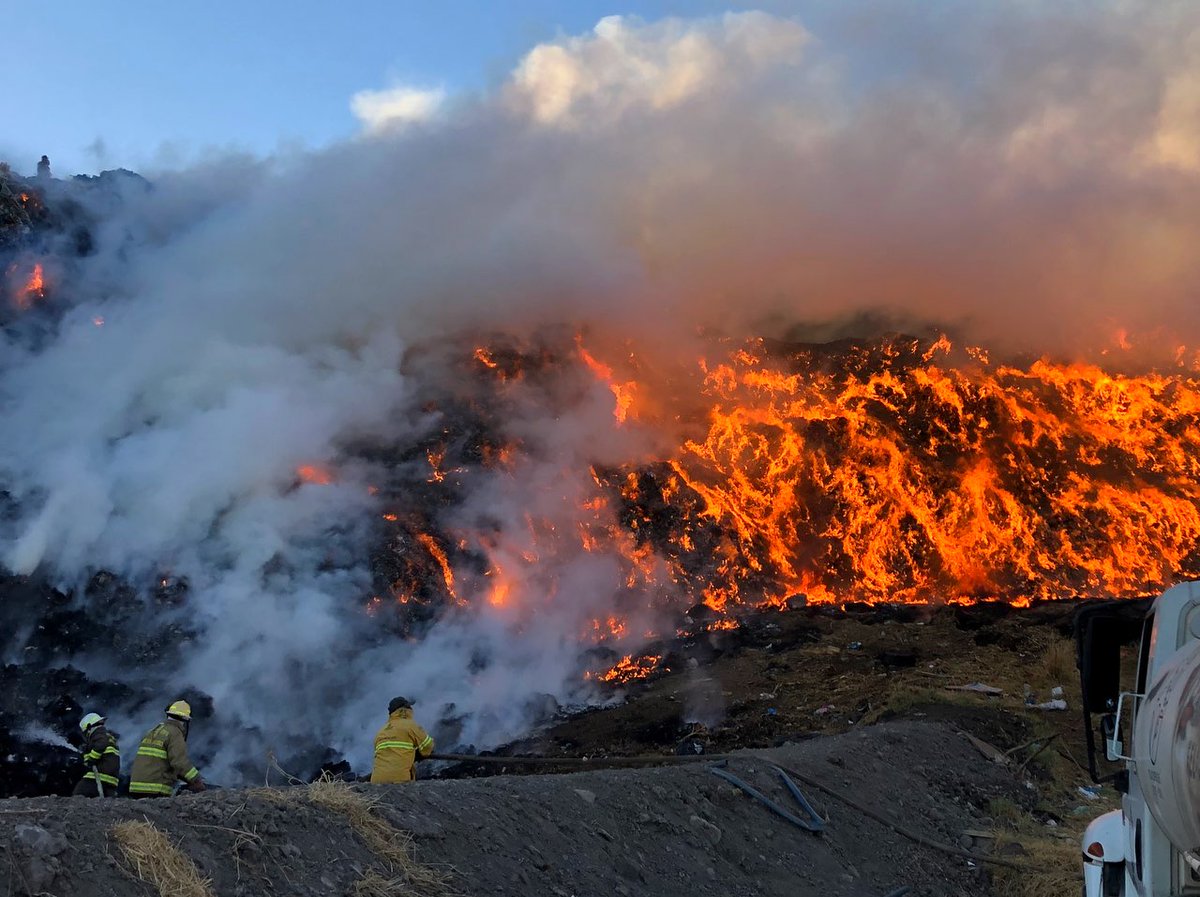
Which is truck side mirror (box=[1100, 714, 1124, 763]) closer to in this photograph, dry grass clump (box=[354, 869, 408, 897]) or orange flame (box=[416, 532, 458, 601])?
dry grass clump (box=[354, 869, 408, 897])

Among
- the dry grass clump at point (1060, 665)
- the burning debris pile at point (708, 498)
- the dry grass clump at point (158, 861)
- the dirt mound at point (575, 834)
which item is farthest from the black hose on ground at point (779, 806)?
the dry grass clump at point (1060, 665)

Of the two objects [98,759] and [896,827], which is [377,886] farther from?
[896,827]

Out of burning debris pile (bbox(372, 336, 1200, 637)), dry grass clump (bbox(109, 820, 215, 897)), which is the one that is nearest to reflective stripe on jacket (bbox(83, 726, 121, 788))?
dry grass clump (bbox(109, 820, 215, 897))

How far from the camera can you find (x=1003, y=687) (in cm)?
1833

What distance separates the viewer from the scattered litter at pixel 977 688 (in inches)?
713

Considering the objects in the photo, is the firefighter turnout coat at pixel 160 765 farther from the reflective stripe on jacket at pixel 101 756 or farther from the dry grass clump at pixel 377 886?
the dry grass clump at pixel 377 886

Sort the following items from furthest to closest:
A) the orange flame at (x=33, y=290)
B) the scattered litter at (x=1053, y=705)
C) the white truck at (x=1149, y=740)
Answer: the orange flame at (x=33, y=290)
the scattered litter at (x=1053, y=705)
the white truck at (x=1149, y=740)

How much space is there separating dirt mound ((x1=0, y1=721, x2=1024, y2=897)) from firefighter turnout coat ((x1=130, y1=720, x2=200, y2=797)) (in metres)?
2.26

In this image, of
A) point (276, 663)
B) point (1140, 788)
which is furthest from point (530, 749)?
point (1140, 788)

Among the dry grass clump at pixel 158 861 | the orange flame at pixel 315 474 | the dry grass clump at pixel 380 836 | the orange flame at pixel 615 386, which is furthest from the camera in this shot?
the orange flame at pixel 615 386

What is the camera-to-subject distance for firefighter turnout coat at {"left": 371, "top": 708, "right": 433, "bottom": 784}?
9.27 m

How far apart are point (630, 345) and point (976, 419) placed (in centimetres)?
1339

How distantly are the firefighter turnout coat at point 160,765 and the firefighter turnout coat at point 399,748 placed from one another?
5.75 ft

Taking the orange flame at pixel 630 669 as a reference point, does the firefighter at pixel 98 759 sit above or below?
below
